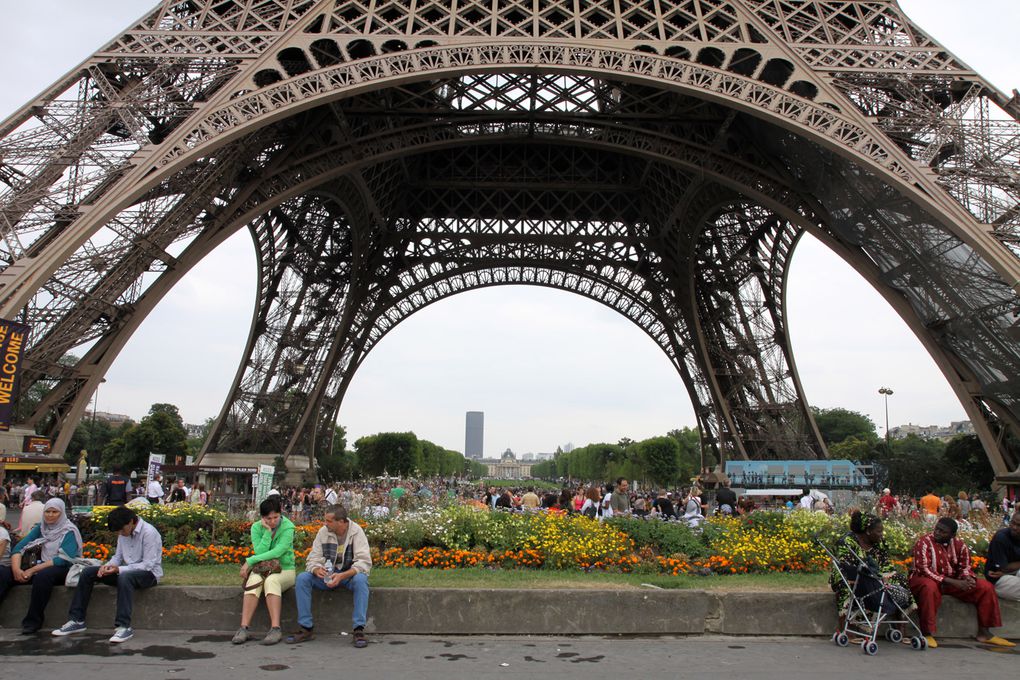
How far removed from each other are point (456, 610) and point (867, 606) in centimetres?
395

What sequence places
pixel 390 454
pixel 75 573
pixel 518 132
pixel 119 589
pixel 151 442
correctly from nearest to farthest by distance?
1. pixel 119 589
2. pixel 75 573
3. pixel 518 132
4. pixel 151 442
5. pixel 390 454

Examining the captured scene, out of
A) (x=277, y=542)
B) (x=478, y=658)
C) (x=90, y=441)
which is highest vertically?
(x=90, y=441)

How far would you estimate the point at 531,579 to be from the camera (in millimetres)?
8656

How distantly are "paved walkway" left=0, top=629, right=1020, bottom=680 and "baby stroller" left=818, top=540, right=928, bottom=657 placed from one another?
155 mm

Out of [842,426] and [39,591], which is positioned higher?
[842,426]

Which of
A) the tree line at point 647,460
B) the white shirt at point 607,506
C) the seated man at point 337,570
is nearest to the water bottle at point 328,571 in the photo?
the seated man at point 337,570

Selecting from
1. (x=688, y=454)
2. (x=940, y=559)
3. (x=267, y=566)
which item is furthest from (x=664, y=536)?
(x=688, y=454)

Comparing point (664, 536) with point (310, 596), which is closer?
point (310, 596)

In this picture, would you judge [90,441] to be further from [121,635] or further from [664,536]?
[121,635]

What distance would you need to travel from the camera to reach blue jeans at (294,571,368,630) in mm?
7344

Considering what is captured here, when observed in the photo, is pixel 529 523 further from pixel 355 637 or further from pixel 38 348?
pixel 38 348

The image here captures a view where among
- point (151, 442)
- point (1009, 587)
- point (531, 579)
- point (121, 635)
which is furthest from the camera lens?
point (151, 442)

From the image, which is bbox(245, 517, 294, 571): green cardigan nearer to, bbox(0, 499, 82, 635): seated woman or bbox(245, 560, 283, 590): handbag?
bbox(245, 560, 283, 590): handbag

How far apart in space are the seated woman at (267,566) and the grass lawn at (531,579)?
2.92 ft
